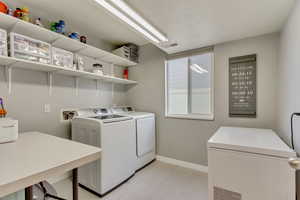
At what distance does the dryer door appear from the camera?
8.27 ft

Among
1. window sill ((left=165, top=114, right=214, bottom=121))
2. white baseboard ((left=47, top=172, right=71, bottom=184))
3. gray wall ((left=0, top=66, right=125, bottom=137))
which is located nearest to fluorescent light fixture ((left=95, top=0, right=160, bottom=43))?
gray wall ((left=0, top=66, right=125, bottom=137))

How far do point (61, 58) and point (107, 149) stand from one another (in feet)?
4.73

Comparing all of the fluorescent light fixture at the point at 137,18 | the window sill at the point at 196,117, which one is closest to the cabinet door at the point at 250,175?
the window sill at the point at 196,117

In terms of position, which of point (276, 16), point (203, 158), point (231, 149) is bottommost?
point (203, 158)

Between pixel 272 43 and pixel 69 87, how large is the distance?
3.24 m

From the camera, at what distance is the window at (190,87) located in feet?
8.55

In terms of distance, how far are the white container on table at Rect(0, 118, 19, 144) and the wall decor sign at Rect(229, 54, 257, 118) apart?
2.77m

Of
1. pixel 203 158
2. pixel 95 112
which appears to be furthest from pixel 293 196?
pixel 95 112

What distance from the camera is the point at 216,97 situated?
7.94 ft

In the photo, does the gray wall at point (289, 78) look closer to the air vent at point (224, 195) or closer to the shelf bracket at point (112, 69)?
the air vent at point (224, 195)

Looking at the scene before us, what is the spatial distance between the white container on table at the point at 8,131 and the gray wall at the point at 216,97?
2236 millimetres

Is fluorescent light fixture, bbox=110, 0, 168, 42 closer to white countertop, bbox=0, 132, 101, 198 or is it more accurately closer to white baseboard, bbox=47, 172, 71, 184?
white countertop, bbox=0, 132, 101, 198

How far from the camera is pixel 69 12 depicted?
82.2 inches

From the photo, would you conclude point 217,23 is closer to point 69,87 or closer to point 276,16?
point 276,16
